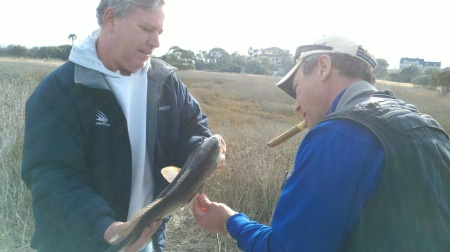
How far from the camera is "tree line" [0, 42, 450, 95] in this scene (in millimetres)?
16397

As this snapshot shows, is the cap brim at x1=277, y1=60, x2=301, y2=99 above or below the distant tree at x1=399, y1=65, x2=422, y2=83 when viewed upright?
above

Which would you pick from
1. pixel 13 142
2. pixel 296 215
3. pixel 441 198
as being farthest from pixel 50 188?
pixel 13 142

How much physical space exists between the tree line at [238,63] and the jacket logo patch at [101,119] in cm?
125

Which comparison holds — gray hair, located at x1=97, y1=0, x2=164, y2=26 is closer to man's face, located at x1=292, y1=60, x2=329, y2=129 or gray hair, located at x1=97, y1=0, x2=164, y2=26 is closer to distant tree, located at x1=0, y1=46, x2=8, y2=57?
man's face, located at x1=292, y1=60, x2=329, y2=129

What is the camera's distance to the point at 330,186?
1.64m

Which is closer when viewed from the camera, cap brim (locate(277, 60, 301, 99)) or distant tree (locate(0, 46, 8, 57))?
cap brim (locate(277, 60, 301, 99))

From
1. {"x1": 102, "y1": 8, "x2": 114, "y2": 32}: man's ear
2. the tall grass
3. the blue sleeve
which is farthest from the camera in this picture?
the tall grass

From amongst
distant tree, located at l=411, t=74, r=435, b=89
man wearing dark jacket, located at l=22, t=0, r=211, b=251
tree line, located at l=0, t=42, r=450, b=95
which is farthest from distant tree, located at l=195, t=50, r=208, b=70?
man wearing dark jacket, located at l=22, t=0, r=211, b=251

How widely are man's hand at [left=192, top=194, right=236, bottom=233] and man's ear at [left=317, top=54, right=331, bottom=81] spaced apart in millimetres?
955

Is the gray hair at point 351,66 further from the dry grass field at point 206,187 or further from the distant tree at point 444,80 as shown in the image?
the distant tree at point 444,80

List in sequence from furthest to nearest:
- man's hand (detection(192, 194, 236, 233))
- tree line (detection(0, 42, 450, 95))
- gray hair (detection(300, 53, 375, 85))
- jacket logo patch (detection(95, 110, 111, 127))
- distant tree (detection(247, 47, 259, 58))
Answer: distant tree (detection(247, 47, 259, 58))
tree line (detection(0, 42, 450, 95))
jacket logo patch (detection(95, 110, 111, 127))
man's hand (detection(192, 194, 236, 233))
gray hair (detection(300, 53, 375, 85))

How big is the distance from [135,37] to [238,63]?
57041 millimetres

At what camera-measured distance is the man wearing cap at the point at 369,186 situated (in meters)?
1.64

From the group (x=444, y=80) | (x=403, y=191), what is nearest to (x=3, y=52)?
(x=444, y=80)
